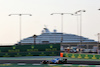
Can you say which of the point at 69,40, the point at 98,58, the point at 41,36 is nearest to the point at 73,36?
the point at 69,40

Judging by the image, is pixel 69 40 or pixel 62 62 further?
pixel 69 40

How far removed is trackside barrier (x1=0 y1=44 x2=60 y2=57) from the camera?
4409 centimetres

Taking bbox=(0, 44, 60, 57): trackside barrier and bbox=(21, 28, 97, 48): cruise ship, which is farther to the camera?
bbox=(21, 28, 97, 48): cruise ship

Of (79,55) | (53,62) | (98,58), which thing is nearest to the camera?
(53,62)

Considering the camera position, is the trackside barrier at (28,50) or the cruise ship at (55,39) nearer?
the trackside barrier at (28,50)

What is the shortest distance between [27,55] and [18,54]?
1.51 metres

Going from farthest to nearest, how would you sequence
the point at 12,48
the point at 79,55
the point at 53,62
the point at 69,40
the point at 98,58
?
the point at 69,40, the point at 12,48, the point at 79,55, the point at 98,58, the point at 53,62

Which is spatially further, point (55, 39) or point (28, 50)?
point (55, 39)

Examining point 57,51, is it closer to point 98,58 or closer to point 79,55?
point 79,55

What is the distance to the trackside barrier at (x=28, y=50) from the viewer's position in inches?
1736

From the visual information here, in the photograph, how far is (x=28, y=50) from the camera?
145 feet

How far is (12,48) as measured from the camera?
145 feet

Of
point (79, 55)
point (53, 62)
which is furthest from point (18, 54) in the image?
point (53, 62)

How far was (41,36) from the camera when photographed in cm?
14775
